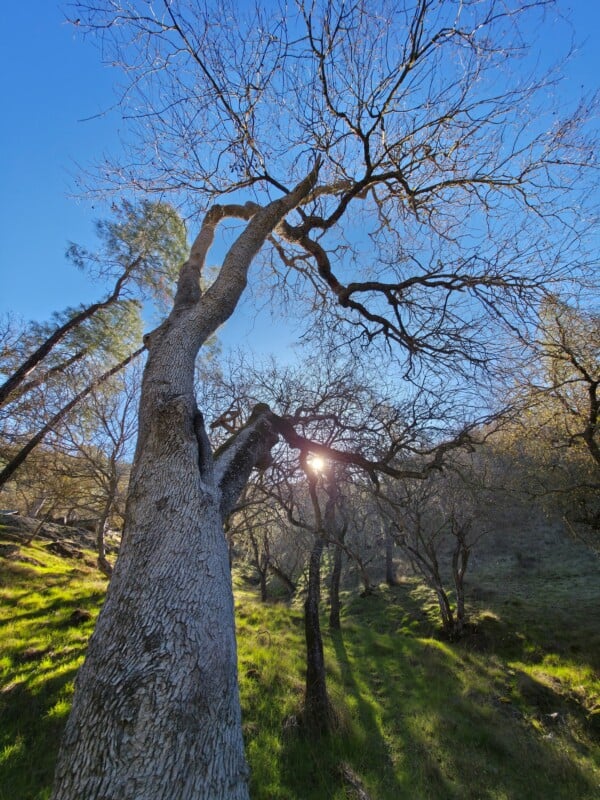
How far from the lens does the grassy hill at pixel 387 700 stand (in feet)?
14.6

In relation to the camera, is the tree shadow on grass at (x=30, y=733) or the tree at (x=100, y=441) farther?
the tree at (x=100, y=441)

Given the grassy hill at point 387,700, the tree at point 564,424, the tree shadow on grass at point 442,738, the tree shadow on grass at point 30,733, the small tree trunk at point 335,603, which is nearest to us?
the tree shadow on grass at point 30,733

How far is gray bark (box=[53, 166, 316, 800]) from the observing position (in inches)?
45.2

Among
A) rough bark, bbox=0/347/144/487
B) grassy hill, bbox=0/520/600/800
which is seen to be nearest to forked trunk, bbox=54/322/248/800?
grassy hill, bbox=0/520/600/800

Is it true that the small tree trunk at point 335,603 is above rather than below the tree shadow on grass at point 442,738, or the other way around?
above

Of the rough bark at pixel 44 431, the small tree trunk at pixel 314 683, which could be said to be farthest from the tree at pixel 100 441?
the small tree trunk at pixel 314 683

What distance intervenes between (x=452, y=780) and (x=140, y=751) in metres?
6.29

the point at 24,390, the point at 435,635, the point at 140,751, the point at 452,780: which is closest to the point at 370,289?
the point at 140,751

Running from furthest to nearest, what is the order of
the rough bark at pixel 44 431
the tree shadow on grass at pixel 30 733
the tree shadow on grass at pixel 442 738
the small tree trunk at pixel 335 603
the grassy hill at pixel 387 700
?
the small tree trunk at pixel 335 603, the rough bark at pixel 44 431, the tree shadow on grass at pixel 442 738, the grassy hill at pixel 387 700, the tree shadow on grass at pixel 30 733

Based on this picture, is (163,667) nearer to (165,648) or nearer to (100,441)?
(165,648)

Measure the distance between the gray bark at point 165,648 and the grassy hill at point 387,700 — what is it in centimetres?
368

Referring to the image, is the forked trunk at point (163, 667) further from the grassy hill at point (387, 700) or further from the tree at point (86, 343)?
the tree at point (86, 343)

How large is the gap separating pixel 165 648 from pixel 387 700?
8170mm

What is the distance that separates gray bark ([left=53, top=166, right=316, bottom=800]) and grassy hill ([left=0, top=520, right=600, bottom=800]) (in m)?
3.68
